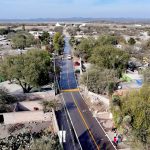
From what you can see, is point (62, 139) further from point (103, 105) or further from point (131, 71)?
point (131, 71)

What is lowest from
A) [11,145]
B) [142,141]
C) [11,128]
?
[11,128]

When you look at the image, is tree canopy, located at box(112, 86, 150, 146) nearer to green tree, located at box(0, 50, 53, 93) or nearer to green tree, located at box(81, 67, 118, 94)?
green tree, located at box(81, 67, 118, 94)

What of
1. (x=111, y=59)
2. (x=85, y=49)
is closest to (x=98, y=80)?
(x=111, y=59)

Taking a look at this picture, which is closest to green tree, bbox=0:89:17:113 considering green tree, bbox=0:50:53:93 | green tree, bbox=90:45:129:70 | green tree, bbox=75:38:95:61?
green tree, bbox=0:50:53:93

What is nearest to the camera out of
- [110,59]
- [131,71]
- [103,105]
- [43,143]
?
[43,143]

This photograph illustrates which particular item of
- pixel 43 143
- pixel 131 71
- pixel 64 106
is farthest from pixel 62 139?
pixel 131 71

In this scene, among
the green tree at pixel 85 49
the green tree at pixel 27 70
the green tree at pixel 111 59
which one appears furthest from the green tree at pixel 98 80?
the green tree at pixel 85 49
